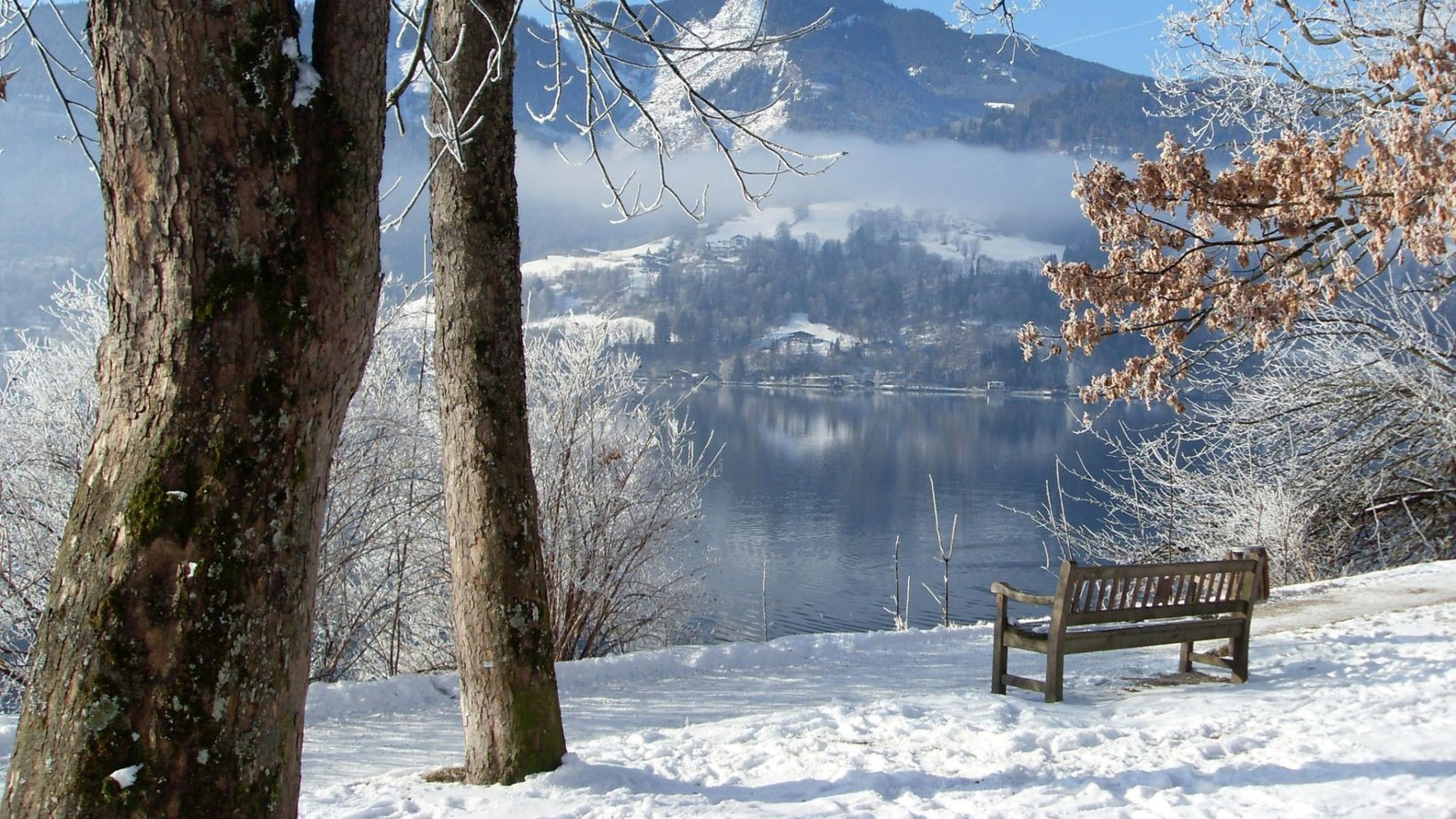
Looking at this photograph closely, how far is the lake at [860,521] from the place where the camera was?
2623 centimetres

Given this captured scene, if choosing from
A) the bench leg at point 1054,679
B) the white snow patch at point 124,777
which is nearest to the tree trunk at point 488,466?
the white snow patch at point 124,777

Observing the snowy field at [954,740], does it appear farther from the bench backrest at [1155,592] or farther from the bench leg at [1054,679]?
the bench backrest at [1155,592]

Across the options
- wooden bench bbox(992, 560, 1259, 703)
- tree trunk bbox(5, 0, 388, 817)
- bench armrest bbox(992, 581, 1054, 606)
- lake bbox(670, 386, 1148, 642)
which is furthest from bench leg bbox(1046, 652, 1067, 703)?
lake bbox(670, 386, 1148, 642)

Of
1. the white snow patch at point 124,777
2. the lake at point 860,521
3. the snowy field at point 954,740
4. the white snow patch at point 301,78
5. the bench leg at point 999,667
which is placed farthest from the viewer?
the lake at point 860,521

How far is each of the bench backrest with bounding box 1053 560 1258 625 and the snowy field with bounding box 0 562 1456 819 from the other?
0.46 metres

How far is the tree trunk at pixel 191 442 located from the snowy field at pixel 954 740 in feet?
7.85

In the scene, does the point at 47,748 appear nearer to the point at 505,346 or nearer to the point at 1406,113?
the point at 505,346

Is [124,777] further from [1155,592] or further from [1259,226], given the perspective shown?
[1259,226]

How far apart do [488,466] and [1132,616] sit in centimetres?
393

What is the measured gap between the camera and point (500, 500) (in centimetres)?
480

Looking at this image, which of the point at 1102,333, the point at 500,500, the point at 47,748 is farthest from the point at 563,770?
the point at 1102,333

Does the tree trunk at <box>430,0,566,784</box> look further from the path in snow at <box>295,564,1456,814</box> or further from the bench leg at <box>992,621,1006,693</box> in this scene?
the bench leg at <box>992,621,1006,693</box>

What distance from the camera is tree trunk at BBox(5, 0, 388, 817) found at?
209 cm

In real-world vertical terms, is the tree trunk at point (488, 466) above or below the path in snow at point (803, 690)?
above
